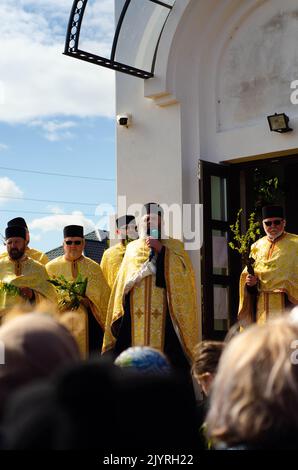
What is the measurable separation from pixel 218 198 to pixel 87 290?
2197 millimetres

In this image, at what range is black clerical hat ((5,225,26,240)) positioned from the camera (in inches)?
415

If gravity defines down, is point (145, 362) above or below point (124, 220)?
below

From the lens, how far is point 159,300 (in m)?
9.76

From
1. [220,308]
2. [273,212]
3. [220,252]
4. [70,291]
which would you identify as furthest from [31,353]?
[220,252]

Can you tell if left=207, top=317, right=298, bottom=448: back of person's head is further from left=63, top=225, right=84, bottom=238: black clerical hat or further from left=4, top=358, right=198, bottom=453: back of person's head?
left=63, top=225, right=84, bottom=238: black clerical hat

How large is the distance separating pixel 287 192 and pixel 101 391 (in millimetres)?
12100

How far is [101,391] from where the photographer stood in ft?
6.73

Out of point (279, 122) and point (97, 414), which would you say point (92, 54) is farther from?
point (97, 414)

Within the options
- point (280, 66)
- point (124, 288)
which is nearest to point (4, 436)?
point (124, 288)

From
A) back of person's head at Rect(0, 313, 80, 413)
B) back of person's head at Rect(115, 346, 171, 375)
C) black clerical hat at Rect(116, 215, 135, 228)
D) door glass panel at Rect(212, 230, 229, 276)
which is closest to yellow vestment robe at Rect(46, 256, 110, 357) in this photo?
black clerical hat at Rect(116, 215, 135, 228)

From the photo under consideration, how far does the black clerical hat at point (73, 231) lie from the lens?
36.1ft

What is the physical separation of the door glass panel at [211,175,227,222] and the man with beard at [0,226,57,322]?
2.42 metres

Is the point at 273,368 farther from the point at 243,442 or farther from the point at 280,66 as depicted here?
the point at 280,66

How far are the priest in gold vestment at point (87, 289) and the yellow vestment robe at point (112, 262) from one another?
0.45 meters
